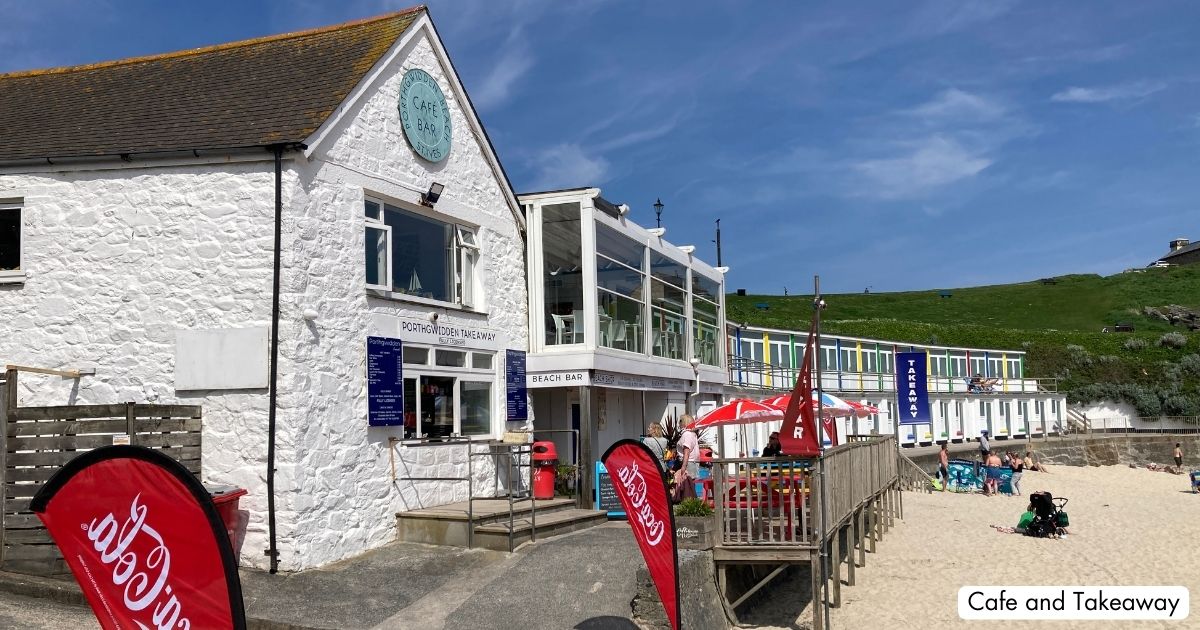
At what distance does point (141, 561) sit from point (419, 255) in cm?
970

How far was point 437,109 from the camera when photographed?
1473 centimetres

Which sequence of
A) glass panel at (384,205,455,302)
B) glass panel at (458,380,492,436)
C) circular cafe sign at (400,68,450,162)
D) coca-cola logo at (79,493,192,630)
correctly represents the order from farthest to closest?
glass panel at (458,380,492,436) → circular cafe sign at (400,68,450,162) → glass panel at (384,205,455,302) → coca-cola logo at (79,493,192,630)

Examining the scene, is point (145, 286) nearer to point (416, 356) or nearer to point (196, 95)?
point (196, 95)

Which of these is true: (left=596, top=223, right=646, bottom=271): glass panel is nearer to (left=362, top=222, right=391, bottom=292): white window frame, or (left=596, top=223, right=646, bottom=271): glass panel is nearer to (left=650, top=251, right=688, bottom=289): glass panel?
(left=650, top=251, right=688, bottom=289): glass panel

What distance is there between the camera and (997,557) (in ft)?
55.4

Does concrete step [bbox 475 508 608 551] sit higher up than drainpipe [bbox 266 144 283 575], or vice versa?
drainpipe [bbox 266 144 283 575]

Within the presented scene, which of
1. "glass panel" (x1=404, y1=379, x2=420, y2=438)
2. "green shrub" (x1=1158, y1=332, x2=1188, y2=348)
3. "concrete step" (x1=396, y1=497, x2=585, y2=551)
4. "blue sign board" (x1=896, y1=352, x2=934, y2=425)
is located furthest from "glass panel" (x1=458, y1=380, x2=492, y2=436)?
"green shrub" (x1=1158, y1=332, x2=1188, y2=348)

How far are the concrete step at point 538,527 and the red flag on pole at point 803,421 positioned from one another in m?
3.48

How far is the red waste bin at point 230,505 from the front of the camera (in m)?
10.8

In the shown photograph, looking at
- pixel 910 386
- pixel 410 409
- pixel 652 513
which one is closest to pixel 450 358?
pixel 410 409

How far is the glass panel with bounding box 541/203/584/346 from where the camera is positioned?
16094mm

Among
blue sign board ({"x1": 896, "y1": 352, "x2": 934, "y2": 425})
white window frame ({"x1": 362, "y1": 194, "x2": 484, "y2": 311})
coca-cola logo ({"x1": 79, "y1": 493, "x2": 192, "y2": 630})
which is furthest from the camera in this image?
blue sign board ({"x1": 896, "y1": 352, "x2": 934, "y2": 425})

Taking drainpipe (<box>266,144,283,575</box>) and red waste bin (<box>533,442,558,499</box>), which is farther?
red waste bin (<box>533,442,558,499</box>)

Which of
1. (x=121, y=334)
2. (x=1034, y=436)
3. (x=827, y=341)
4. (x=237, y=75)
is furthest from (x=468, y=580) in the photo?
(x=1034, y=436)
